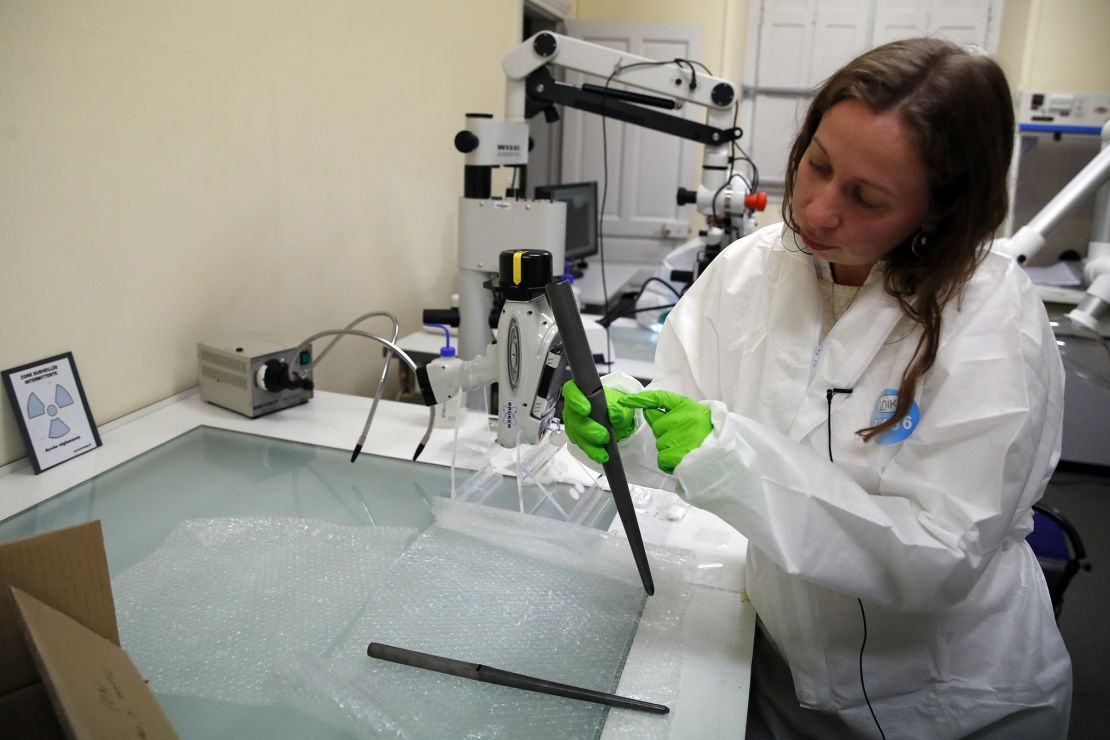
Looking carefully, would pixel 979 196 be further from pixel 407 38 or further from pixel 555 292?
pixel 407 38

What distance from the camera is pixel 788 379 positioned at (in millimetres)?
973

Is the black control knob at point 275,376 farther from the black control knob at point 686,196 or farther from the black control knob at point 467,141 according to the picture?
the black control knob at point 686,196

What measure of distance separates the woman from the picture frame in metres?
0.90

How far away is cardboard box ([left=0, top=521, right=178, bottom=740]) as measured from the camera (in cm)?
59

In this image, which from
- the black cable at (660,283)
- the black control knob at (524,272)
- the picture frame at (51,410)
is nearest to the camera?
the black control knob at (524,272)

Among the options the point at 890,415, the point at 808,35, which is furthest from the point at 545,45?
the point at 808,35

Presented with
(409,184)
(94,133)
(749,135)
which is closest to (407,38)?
(409,184)

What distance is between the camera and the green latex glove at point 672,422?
2.87ft

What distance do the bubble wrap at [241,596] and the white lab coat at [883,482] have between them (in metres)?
0.41

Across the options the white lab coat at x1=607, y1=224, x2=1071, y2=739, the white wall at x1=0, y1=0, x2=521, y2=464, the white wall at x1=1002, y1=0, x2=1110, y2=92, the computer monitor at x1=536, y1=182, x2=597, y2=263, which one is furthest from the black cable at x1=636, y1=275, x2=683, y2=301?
the white wall at x1=1002, y1=0, x2=1110, y2=92

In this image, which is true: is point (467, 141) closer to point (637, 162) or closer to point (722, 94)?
point (722, 94)

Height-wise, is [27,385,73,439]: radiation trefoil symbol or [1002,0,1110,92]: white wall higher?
[1002,0,1110,92]: white wall

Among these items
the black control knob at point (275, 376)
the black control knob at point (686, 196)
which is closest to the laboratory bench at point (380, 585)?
the black control knob at point (275, 376)

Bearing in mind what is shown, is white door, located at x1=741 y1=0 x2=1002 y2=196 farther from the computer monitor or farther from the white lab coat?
the white lab coat
